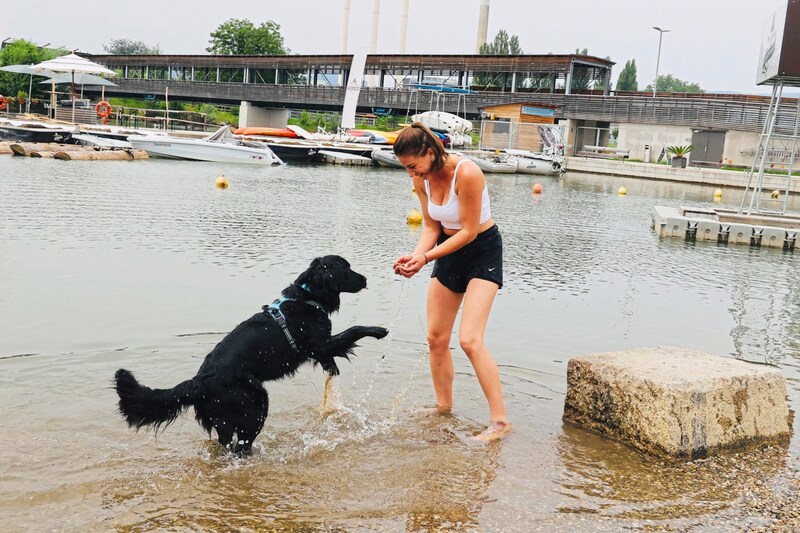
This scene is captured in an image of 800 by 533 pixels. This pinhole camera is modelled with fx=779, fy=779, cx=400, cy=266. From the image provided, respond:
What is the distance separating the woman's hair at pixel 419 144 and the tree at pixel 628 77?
476ft

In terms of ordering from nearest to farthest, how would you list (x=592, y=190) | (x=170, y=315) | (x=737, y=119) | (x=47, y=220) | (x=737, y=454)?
(x=737, y=454)
(x=170, y=315)
(x=47, y=220)
(x=592, y=190)
(x=737, y=119)

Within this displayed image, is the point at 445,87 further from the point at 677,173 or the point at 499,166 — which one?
the point at 677,173

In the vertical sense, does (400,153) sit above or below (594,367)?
above

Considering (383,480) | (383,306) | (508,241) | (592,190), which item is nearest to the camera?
(383,480)

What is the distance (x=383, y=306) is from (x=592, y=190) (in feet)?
83.5

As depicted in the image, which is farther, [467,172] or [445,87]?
[445,87]

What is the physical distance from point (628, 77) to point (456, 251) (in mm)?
146573

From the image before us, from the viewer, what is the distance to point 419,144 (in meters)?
4.75

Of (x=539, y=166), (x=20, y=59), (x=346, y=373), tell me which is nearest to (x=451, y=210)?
(x=346, y=373)

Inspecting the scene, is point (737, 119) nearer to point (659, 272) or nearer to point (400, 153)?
point (659, 272)

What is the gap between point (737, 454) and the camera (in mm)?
5031

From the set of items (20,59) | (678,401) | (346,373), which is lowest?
(346,373)

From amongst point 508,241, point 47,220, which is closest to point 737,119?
point 508,241

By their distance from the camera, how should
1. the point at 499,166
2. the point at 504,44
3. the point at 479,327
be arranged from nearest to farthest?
1. the point at 479,327
2. the point at 499,166
3. the point at 504,44
